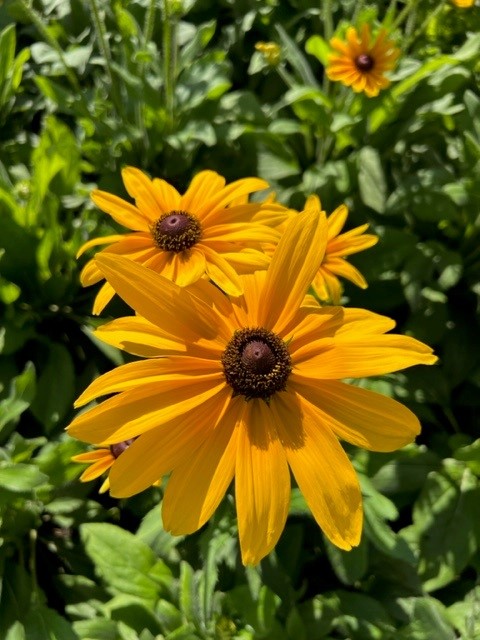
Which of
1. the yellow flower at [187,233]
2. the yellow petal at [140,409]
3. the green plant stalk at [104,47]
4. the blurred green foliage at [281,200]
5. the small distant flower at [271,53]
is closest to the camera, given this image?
the yellow petal at [140,409]

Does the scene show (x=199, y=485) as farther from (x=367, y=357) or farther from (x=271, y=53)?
(x=271, y=53)

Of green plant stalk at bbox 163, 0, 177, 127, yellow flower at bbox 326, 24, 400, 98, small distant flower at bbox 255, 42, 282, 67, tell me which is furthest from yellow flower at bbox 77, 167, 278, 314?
small distant flower at bbox 255, 42, 282, 67

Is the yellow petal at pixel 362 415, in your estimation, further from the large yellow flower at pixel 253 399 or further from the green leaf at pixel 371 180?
the green leaf at pixel 371 180

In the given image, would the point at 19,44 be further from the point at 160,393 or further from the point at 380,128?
the point at 160,393

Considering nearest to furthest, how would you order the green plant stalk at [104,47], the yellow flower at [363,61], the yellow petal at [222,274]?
the yellow petal at [222,274] < the green plant stalk at [104,47] < the yellow flower at [363,61]

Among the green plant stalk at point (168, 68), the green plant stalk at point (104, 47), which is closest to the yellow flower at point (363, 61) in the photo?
the green plant stalk at point (168, 68)

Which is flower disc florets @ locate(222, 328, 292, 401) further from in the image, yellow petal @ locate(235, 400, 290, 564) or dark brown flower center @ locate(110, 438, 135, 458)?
dark brown flower center @ locate(110, 438, 135, 458)

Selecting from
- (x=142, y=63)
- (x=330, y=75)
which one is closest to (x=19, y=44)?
(x=142, y=63)
